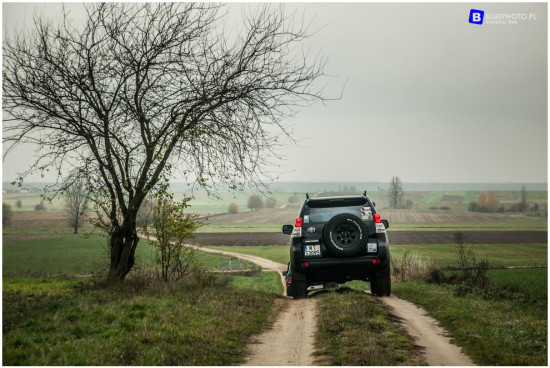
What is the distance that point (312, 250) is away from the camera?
40.6 ft

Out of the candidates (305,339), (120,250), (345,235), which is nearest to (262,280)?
(120,250)

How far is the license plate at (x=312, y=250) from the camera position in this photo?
12344 millimetres

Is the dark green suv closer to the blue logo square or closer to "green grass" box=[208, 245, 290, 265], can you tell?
the blue logo square

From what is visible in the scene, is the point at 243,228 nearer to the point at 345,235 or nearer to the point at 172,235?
the point at 172,235

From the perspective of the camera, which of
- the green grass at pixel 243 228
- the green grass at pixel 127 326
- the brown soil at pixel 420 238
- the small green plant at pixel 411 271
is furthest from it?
the green grass at pixel 243 228

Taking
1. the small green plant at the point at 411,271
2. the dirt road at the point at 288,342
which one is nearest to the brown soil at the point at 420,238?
the small green plant at the point at 411,271

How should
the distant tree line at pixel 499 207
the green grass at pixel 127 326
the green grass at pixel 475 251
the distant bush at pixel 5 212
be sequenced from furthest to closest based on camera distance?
the distant tree line at pixel 499 207, the distant bush at pixel 5 212, the green grass at pixel 475 251, the green grass at pixel 127 326

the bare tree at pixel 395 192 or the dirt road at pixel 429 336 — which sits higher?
the bare tree at pixel 395 192

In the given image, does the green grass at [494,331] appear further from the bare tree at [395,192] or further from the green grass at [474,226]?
the bare tree at [395,192]

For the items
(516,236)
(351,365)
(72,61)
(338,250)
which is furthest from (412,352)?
(516,236)

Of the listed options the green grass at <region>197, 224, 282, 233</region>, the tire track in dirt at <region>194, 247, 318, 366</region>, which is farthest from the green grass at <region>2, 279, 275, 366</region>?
the green grass at <region>197, 224, 282, 233</region>

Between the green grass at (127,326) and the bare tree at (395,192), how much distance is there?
110 metres

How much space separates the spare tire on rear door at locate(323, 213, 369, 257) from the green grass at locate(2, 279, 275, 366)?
7.82ft

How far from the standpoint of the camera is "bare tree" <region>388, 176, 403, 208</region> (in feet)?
390
